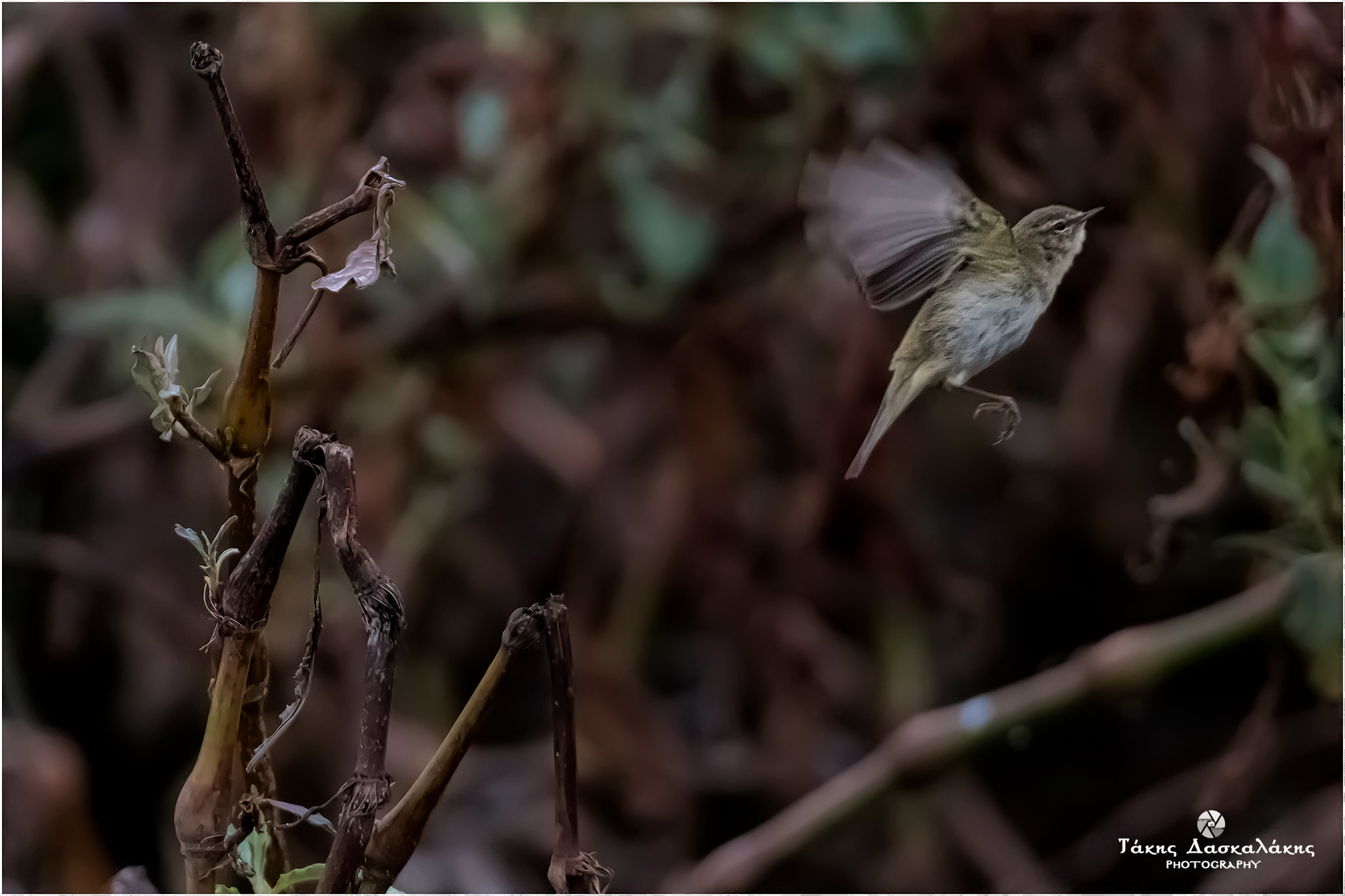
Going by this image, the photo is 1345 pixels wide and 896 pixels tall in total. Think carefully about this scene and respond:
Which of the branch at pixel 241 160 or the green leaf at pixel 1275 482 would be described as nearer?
the branch at pixel 241 160

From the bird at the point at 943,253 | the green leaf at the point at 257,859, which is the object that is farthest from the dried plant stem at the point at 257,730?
the bird at the point at 943,253

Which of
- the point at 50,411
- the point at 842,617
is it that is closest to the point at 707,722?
the point at 842,617

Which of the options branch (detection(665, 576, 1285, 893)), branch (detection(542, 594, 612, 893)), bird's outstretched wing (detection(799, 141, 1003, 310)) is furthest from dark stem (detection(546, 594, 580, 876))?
branch (detection(665, 576, 1285, 893))

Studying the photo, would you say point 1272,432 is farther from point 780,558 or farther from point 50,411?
point 50,411

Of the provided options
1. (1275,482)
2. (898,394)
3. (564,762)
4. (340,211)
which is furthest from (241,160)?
(1275,482)

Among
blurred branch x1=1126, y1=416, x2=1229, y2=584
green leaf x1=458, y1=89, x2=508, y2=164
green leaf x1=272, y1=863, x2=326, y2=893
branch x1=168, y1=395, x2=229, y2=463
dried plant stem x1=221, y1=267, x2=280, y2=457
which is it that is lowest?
green leaf x1=272, y1=863, x2=326, y2=893

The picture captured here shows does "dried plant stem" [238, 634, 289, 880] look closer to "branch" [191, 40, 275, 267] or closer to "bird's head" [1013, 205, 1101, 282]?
"branch" [191, 40, 275, 267]

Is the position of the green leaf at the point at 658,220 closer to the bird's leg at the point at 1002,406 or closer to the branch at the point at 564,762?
the bird's leg at the point at 1002,406
